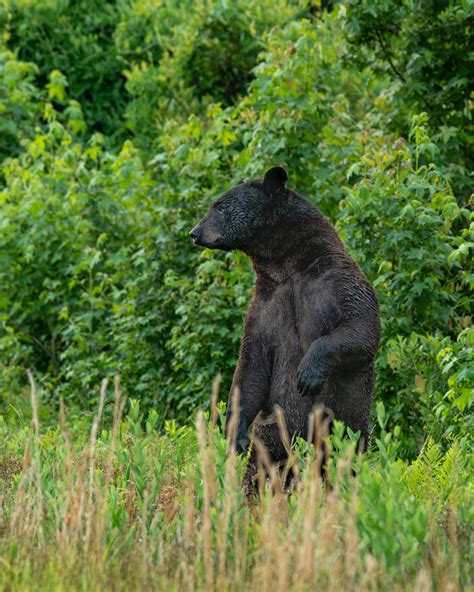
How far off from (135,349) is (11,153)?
6.03 meters

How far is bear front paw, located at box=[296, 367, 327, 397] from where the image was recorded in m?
5.21

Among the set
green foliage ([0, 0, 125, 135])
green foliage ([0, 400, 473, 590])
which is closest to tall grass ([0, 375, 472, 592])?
green foliage ([0, 400, 473, 590])

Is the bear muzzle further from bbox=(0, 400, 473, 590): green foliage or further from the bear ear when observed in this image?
bbox=(0, 400, 473, 590): green foliage

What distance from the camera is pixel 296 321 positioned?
5551 mm

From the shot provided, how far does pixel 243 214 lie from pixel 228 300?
13.5ft

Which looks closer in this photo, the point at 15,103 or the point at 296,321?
the point at 296,321

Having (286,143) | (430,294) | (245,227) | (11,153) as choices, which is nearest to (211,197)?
(286,143)

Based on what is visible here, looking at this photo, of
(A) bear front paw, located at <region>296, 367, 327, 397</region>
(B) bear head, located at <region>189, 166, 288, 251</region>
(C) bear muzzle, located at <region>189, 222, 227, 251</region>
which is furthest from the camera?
(C) bear muzzle, located at <region>189, 222, 227, 251</region>

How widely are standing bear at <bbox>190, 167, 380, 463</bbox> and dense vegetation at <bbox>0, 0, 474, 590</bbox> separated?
0.41 meters

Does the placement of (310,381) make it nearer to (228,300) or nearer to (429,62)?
(228,300)

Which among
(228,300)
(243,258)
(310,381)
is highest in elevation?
(310,381)

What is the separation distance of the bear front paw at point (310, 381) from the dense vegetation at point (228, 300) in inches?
13.9

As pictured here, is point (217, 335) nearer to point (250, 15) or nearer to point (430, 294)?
point (430, 294)

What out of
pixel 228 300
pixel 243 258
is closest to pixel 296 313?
pixel 243 258
